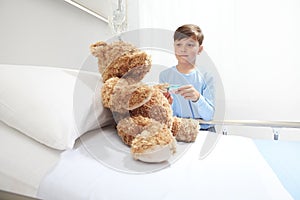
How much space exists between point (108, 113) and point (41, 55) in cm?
61

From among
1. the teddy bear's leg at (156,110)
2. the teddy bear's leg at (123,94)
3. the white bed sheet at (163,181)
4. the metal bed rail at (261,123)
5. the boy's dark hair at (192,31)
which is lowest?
the metal bed rail at (261,123)

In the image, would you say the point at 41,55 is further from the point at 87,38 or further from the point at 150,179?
the point at 150,179

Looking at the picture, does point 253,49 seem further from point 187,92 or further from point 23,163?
point 23,163

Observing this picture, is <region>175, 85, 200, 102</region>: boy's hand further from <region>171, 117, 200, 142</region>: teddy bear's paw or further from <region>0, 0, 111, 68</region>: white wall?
<region>0, 0, 111, 68</region>: white wall

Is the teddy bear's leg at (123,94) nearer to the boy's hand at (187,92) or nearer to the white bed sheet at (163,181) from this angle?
the white bed sheet at (163,181)

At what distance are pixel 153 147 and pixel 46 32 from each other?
2.98 ft

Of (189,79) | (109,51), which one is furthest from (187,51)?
(109,51)

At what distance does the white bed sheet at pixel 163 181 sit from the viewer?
0.42 meters

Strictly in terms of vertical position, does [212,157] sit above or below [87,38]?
below

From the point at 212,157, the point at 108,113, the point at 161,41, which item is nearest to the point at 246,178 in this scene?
the point at 212,157

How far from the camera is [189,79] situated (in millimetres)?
1215

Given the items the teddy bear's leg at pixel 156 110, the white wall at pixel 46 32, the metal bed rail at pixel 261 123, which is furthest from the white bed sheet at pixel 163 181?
the white wall at pixel 46 32

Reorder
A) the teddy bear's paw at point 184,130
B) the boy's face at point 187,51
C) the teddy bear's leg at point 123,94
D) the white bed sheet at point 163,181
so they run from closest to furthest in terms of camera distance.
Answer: the white bed sheet at point 163,181
the teddy bear's leg at point 123,94
the teddy bear's paw at point 184,130
the boy's face at point 187,51

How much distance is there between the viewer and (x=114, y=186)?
43cm
